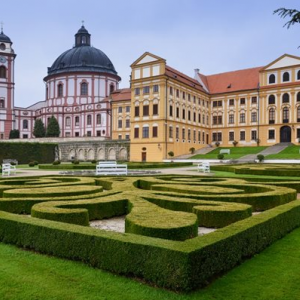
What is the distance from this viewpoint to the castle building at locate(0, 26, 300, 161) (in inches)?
1901

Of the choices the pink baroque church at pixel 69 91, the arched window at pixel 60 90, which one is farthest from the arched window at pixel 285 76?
the arched window at pixel 60 90

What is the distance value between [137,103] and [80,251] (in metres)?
45.6

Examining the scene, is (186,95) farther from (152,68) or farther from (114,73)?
(114,73)

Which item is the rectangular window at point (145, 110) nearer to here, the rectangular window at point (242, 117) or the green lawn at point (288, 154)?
the rectangular window at point (242, 117)

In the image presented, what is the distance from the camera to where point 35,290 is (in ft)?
14.5

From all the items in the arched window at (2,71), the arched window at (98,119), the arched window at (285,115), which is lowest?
the arched window at (285,115)

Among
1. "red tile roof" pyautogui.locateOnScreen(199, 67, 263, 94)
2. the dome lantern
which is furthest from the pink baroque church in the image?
"red tile roof" pyautogui.locateOnScreen(199, 67, 263, 94)

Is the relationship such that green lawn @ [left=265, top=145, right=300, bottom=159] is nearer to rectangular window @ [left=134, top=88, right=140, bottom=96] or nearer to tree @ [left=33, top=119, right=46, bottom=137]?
rectangular window @ [left=134, top=88, right=140, bottom=96]

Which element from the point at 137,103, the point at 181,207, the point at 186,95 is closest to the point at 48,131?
the point at 137,103

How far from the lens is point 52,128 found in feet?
227

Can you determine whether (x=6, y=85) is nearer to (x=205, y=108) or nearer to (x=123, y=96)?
(x=123, y=96)

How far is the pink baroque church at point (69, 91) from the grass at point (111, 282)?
2553 inches

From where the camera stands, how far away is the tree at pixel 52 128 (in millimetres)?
69188

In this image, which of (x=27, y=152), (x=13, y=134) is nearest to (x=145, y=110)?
(x=27, y=152)
